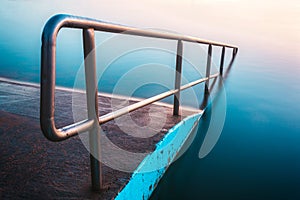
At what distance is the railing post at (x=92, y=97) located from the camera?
0.58 metres

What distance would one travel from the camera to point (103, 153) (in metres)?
0.93

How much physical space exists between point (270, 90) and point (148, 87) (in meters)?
1.99

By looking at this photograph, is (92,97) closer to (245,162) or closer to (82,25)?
(82,25)

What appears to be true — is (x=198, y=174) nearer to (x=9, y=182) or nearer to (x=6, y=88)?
(x=9, y=182)

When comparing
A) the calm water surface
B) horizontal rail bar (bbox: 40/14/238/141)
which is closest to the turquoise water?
the calm water surface

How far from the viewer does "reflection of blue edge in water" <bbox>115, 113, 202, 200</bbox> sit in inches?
31.7

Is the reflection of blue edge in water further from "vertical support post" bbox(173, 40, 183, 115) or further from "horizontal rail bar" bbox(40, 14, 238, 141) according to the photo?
"horizontal rail bar" bbox(40, 14, 238, 141)

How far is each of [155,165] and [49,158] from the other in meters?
0.44

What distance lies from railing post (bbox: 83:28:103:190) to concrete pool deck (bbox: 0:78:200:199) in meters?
0.07

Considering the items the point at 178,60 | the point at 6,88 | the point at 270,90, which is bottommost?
the point at 270,90

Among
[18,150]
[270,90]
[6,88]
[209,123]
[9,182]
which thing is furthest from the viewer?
[270,90]

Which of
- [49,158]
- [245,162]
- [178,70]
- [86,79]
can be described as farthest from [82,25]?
[245,162]

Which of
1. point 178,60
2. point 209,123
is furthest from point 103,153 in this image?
point 209,123

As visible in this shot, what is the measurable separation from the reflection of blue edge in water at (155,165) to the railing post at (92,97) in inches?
4.0
